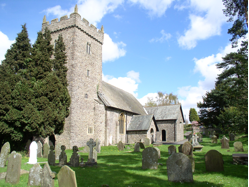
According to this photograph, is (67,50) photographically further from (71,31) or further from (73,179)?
(73,179)

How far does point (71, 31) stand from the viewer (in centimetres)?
2033

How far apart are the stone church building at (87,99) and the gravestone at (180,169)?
44.8 feet

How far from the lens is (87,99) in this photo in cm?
2075

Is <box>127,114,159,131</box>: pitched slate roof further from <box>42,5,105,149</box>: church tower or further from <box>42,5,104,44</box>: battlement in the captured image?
<box>42,5,104,44</box>: battlement

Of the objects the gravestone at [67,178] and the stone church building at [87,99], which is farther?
the stone church building at [87,99]

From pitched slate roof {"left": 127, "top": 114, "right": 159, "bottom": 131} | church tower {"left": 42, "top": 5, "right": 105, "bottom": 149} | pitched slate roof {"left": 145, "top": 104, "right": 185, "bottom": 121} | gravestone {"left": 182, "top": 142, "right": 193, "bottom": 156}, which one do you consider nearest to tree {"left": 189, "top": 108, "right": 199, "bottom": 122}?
pitched slate roof {"left": 145, "top": 104, "right": 185, "bottom": 121}

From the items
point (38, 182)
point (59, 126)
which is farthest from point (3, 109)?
point (38, 182)

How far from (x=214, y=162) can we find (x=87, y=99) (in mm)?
15598

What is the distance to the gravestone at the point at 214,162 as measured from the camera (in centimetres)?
730

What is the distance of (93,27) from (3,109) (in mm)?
14755

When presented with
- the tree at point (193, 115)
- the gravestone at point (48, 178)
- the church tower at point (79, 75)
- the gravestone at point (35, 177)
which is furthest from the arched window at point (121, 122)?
the tree at point (193, 115)

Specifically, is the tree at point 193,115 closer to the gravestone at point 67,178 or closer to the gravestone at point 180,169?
the gravestone at point 180,169

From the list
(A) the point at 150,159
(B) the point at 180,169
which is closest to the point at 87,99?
(A) the point at 150,159

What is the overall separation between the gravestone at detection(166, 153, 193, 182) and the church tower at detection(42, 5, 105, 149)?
13.7m
